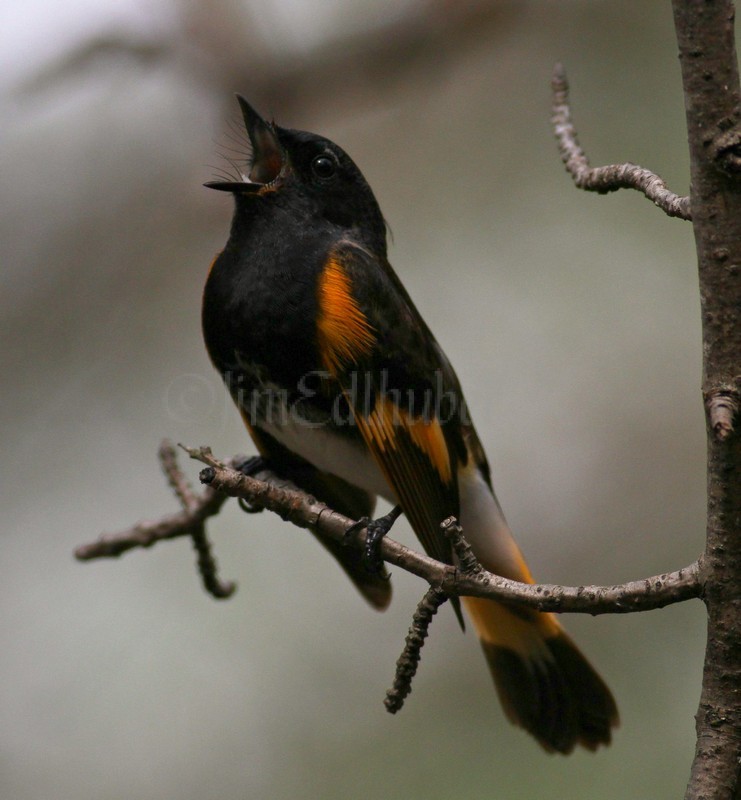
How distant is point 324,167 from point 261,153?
0.22 meters

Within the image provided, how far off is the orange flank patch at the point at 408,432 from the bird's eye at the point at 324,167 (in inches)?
33.4

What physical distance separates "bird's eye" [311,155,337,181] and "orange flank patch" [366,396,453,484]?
847 mm

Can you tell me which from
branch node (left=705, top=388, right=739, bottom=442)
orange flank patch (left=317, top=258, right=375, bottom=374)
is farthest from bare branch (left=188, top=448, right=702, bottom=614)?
orange flank patch (left=317, top=258, right=375, bottom=374)

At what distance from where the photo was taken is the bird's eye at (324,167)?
10.9 feet

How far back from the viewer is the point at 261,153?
335 cm

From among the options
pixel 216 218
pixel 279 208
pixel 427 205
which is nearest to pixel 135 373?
pixel 216 218

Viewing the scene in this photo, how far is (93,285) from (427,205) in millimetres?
2075

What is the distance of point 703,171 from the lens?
68.0 inches

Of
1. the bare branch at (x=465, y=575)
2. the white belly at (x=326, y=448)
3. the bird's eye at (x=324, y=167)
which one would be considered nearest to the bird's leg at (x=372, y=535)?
the bare branch at (x=465, y=575)

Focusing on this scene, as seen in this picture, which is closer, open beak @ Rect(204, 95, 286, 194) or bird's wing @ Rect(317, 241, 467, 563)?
bird's wing @ Rect(317, 241, 467, 563)

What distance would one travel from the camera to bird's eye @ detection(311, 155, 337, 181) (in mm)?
3314

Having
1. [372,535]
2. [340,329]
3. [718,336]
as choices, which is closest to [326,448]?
[340,329]

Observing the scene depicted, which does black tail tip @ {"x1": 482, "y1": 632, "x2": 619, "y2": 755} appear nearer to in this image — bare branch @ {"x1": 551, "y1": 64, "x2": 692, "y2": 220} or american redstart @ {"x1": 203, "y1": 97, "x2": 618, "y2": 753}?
american redstart @ {"x1": 203, "y1": 97, "x2": 618, "y2": 753}

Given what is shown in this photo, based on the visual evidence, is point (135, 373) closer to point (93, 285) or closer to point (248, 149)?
point (93, 285)
